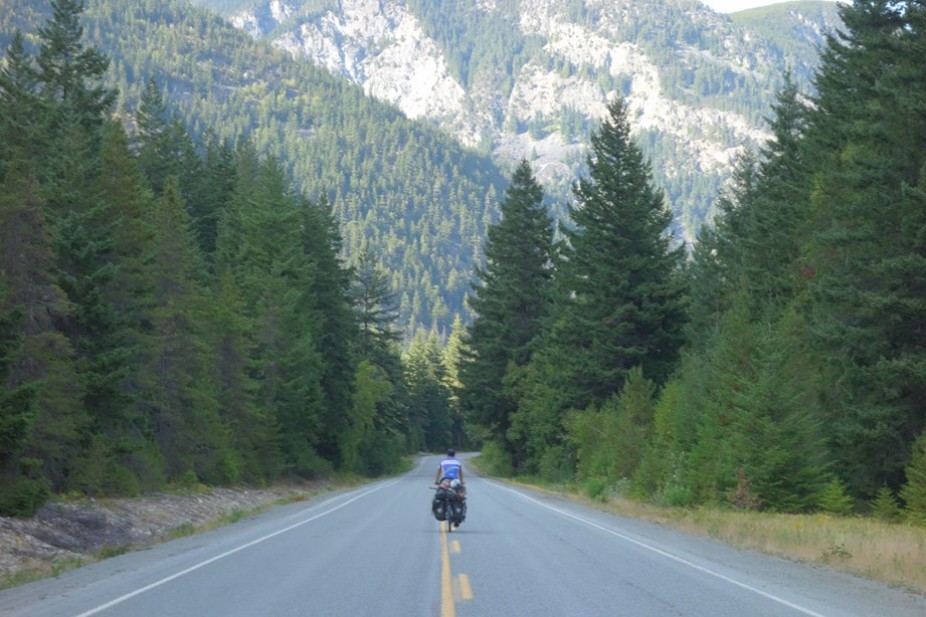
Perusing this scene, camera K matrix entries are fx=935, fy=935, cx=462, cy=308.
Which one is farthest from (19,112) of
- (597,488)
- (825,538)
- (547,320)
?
(825,538)

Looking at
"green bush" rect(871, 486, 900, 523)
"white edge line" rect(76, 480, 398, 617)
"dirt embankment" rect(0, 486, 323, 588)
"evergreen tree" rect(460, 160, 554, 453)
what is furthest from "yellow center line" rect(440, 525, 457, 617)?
"evergreen tree" rect(460, 160, 554, 453)

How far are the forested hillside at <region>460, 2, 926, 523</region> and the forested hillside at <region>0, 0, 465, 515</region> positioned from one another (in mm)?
14486

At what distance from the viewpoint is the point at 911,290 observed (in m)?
25.2

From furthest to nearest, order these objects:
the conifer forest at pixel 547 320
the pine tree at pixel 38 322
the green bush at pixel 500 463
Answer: the green bush at pixel 500 463, the conifer forest at pixel 547 320, the pine tree at pixel 38 322

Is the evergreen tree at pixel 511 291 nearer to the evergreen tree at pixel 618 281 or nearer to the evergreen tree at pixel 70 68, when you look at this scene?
the evergreen tree at pixel 618 281

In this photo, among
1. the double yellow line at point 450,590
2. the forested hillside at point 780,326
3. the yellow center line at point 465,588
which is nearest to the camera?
the double yellow line at point 450,590

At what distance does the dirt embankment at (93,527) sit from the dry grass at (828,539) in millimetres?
13184

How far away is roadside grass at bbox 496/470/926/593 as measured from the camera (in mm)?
15112

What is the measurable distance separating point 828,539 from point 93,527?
16.5m

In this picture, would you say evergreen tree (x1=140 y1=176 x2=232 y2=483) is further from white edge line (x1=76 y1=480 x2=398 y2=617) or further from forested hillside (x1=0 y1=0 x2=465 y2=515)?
white edge line (x1=76 y1=480 x2=398 y2=617)

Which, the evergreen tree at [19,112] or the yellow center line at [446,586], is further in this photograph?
the evergreen tree at [19,112]

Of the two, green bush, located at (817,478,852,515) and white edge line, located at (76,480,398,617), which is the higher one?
green bush, located at (817,478,852,515)

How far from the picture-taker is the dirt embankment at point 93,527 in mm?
17278

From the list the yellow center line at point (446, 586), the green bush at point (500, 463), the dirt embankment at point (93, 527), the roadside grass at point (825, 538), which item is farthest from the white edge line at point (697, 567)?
the green bush at point (500, 463)
